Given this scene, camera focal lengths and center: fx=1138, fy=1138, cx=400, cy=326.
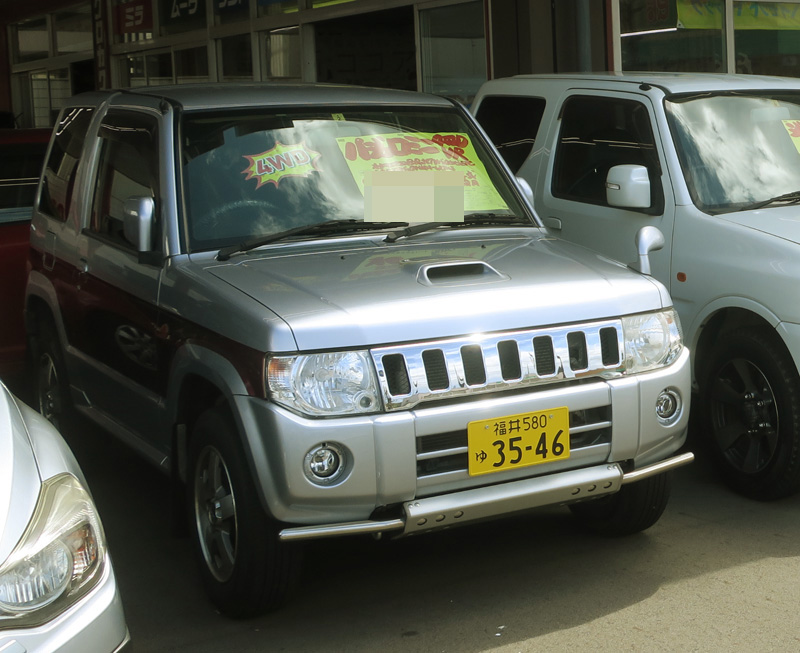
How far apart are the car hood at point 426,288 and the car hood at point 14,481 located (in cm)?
90

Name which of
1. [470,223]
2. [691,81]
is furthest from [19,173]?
[691,81]

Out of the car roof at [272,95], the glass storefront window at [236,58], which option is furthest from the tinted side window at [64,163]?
the glass storefront window at [236,58]

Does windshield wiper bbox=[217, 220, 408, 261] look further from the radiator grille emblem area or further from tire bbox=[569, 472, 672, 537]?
tire bbox=[569, 472, 672, 537]

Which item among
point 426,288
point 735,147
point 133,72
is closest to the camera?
point 426,288

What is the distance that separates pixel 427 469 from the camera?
11.7 feet

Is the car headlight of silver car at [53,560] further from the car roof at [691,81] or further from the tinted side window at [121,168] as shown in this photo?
the car roof at [691,81]

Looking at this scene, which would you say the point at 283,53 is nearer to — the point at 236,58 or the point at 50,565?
the point at 236,58

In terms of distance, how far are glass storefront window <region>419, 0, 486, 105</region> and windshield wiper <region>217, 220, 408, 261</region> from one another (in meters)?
6.73

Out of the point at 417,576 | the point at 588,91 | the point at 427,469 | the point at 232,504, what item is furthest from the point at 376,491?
the point at 588,91

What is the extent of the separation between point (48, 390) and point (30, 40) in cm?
1735

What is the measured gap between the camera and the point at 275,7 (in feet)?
44.8

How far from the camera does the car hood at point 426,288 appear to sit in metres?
3.55

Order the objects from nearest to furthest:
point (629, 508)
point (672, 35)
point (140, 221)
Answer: point (140, 221), point (629, 508), point (672, 35)

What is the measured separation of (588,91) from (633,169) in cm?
95
